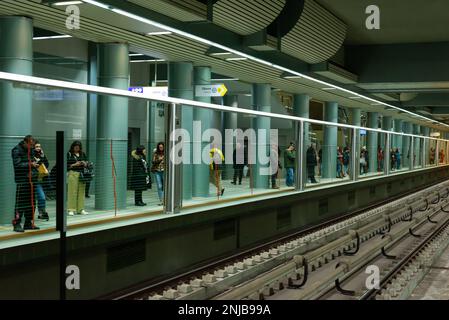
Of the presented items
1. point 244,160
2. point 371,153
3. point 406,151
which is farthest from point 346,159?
point 406,151

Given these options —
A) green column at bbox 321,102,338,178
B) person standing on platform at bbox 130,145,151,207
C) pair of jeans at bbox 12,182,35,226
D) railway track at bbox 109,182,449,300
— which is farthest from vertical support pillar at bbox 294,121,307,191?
pair of jeans at bbox 12,182,35,226

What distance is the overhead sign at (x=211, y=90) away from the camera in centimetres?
1470

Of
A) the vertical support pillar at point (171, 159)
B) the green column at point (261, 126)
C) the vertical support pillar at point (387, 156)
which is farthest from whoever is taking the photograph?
the vertical support pillar at point (387, 156)

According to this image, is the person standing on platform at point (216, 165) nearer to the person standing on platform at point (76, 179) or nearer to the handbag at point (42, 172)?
the person standing on platform at point (76, 179)

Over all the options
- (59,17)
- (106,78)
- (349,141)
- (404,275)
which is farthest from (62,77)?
(404,275)

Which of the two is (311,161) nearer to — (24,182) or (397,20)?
(397,20)

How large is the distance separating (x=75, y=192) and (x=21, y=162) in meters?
1.13

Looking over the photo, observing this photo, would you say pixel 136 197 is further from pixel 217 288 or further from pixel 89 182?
pixel 217 288

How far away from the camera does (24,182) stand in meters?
6.15

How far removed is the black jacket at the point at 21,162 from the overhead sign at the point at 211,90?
8.78 m

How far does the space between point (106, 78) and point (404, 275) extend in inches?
276

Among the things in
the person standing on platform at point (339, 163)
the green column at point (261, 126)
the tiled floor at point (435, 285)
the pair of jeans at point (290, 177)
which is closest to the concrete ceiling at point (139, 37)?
the green column at point (261, 126)

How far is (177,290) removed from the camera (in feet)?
23.5

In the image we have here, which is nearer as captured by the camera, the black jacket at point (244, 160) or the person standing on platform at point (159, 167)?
the person standing on platform at point (159, 167)
